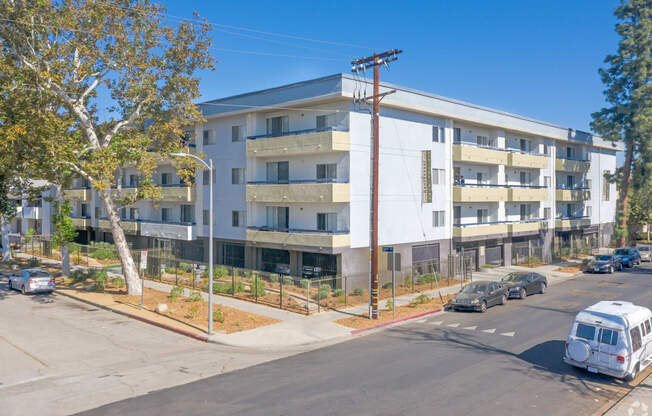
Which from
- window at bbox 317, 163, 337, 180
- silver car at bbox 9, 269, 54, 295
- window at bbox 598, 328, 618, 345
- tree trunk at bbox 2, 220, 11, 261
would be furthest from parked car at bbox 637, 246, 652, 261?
tree trunk at bbox 2, 220, 11, 261

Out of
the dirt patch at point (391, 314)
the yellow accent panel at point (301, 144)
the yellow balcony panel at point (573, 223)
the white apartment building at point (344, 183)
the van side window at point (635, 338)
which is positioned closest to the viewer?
the van side window at point (635, 338)

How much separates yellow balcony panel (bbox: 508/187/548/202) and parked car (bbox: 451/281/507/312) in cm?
1781

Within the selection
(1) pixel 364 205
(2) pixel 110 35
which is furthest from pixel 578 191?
(2) pixel 110 35

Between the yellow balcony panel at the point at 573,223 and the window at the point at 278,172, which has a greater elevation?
the window at the point at 278,172

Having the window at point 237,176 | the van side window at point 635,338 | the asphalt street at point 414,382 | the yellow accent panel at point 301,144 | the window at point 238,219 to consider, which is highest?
the yellow accent panel at point 301,144

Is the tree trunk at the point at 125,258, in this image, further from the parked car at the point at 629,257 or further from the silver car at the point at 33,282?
the parked car at the point at 629,257

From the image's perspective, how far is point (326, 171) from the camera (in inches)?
1229

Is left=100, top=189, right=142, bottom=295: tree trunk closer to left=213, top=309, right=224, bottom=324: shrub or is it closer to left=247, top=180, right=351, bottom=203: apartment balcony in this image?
left=213, top=309, right=224, bottom=324: shrub

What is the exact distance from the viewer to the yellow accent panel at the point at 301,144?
29312mm

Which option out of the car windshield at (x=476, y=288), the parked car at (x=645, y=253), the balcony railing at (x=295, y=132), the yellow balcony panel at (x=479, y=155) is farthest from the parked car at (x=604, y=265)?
the balcony railing at (x=295, y=132)

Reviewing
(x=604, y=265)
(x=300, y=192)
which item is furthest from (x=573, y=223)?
(x=300, y=192)

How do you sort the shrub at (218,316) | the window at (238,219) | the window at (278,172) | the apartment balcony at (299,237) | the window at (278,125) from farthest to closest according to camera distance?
1. the window at (238,219)
2. the window at (278,172)
3. the window at (278,125)
4. the apartment balcony at (299,237)
5. the shrub at (218,316)

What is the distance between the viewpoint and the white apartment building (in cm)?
3042

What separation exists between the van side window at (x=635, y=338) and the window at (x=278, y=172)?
2294cm
